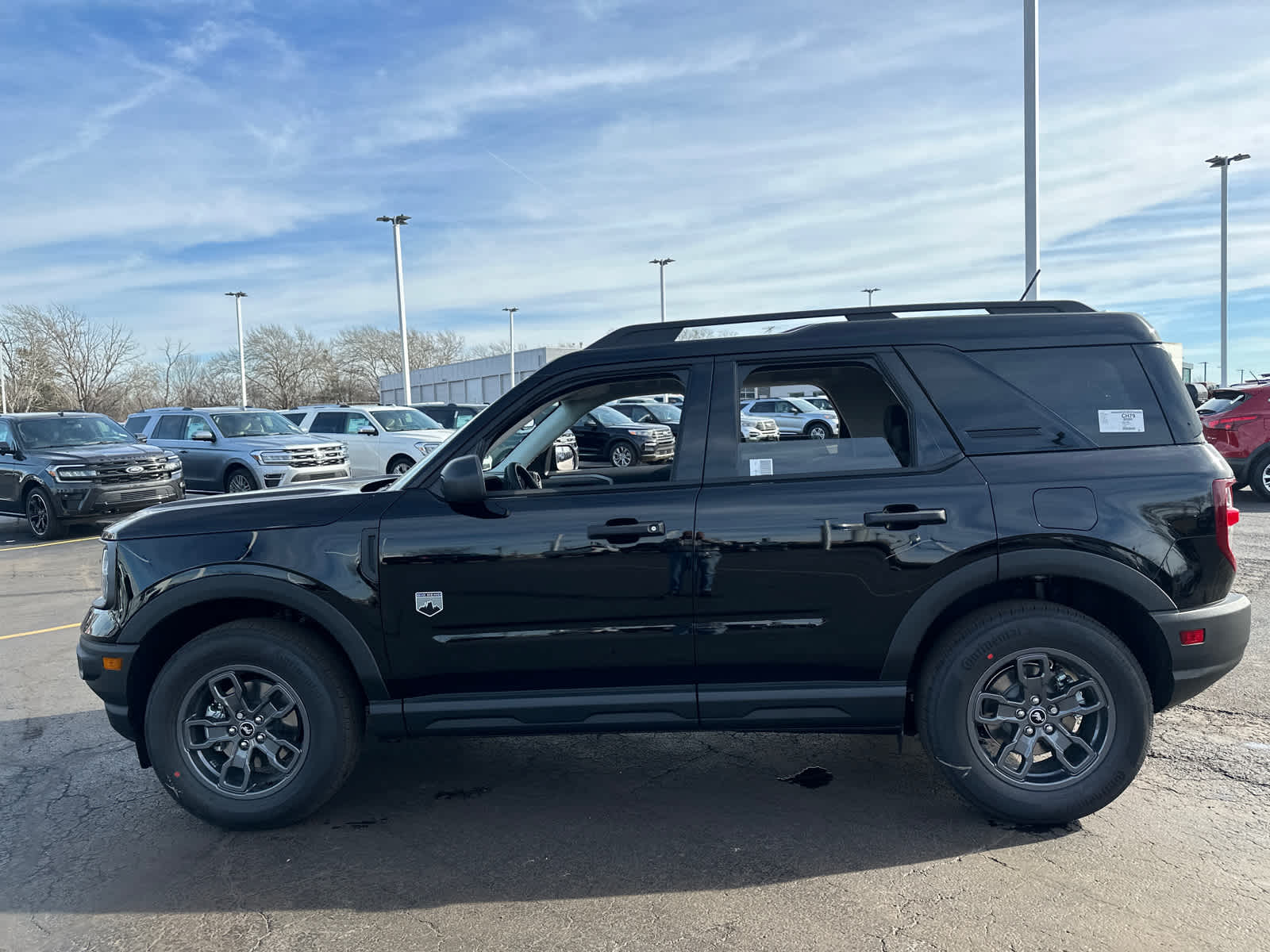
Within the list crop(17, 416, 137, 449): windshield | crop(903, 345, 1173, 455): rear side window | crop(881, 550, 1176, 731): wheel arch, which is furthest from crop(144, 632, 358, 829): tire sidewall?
crop(17, 416, 137, 449): windshield

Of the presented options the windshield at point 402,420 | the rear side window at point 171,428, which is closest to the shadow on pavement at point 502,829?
the rear side window at point 171,428

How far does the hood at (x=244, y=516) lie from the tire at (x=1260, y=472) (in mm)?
13167

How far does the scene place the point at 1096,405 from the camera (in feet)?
12.3

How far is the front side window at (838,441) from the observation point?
147 inches

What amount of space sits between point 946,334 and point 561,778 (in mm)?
2564

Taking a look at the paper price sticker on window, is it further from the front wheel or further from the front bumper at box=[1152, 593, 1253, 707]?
the front wheel

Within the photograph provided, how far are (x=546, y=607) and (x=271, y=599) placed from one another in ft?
3.57

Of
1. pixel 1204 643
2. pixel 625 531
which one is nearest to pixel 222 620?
pixel 625 531

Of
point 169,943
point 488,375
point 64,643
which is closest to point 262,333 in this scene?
point 488,375

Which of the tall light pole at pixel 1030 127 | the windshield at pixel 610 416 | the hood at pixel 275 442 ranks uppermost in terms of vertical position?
the tall light pole at pixel 1030 127

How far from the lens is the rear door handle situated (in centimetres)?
359

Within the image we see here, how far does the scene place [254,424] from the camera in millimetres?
17047

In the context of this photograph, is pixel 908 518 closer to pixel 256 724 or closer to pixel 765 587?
pixel 765 587

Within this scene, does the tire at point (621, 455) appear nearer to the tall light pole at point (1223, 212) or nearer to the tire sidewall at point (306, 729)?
the tire sidewall at point (306, 729)
